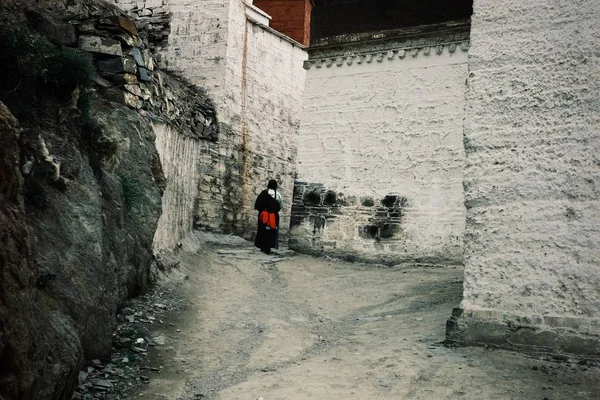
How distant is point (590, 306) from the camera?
488 centimetres

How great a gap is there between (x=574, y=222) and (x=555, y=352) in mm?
1074

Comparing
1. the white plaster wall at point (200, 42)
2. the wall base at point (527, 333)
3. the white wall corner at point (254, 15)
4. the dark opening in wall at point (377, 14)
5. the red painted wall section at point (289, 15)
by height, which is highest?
the dark opening in wall at point (377, 14)

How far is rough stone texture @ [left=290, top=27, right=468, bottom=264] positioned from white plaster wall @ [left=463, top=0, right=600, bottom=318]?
14.1 feet

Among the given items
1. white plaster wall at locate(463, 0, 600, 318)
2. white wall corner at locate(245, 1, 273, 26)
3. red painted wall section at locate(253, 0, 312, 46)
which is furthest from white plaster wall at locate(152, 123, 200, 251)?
red painted wall section at locate(253, 0, 312, 46)

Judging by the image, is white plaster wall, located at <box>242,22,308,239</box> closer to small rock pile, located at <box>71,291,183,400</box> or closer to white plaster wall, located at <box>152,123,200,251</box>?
white plaster wall, located at <box>152,123,200,251</box>

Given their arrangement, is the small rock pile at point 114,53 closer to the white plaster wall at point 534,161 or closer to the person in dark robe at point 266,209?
the person in dark robe at point 266,209

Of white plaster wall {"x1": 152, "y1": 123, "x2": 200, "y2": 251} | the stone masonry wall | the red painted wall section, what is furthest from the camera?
the red painted wall section

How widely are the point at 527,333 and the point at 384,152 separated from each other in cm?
588

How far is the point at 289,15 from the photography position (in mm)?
16062

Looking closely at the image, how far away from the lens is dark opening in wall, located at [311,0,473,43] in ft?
57.6

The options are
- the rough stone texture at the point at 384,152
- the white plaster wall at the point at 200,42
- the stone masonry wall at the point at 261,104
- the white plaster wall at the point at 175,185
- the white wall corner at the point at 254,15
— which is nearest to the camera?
the white plaster wall at the point at 175,185

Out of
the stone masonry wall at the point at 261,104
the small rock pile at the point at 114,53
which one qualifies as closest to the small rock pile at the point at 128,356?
the small rock pile at the point at 114,53

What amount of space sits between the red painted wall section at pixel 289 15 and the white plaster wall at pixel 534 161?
10551mm

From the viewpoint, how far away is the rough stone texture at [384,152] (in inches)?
397
